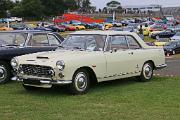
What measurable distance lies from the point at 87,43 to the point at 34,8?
110 m

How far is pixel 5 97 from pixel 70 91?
1465 mm

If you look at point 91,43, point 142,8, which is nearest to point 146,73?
point 91,43

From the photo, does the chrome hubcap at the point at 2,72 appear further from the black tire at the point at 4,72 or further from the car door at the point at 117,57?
the car door at the point at 117,57

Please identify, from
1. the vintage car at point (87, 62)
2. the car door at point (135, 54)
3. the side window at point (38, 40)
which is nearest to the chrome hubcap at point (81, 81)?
the vintage car at point (87, 62)

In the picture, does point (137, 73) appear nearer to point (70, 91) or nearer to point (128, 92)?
point (128, 92)

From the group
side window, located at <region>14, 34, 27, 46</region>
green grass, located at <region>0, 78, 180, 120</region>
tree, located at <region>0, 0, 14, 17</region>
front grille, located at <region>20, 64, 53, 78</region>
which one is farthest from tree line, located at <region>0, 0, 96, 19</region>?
front grille, located at <region>20, 64, 53, 78</region>

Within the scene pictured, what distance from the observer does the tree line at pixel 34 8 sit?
4262 inches

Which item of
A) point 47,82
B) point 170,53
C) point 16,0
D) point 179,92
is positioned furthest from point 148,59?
point 16,0

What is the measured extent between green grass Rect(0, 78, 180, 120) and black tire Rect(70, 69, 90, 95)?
0.17 metres

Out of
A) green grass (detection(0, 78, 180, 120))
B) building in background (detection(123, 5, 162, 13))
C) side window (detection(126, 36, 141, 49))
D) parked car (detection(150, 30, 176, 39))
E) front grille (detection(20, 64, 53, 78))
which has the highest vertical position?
building in background (detection(123, 5, 162, 13))

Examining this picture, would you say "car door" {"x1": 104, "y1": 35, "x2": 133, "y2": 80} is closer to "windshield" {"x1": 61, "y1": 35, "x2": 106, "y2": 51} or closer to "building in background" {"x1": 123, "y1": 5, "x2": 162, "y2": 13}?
"windshield" {"x1": 61, "y1": 35, "x2": 106, "y2": 51}

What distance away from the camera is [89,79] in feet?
34.7

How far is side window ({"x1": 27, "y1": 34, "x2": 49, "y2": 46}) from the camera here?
41.7ft

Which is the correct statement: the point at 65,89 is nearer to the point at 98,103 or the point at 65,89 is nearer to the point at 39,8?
the point at 98,103
